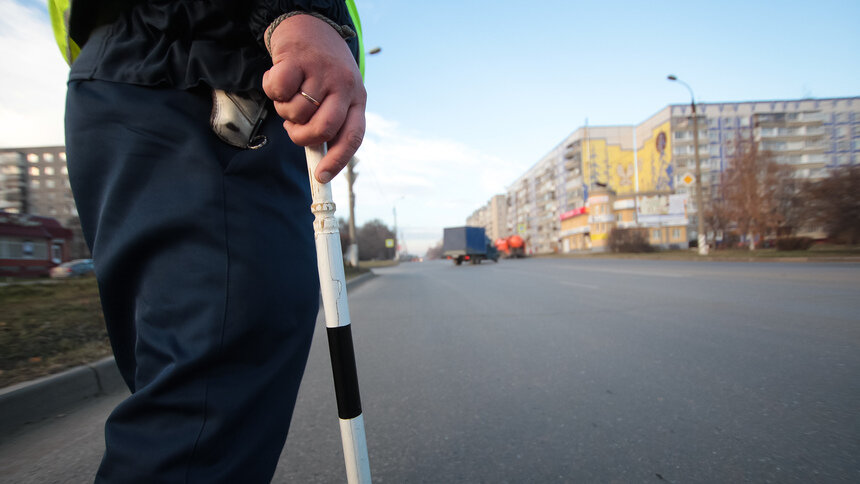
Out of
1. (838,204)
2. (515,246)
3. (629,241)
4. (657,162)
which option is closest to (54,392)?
(838,204)

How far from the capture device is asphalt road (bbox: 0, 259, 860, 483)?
1.50 m

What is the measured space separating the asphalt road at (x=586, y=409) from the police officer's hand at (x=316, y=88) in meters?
1.22

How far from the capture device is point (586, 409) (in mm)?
2031

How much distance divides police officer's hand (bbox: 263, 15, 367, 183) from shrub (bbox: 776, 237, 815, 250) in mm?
25679

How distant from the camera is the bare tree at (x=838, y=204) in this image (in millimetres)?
13391

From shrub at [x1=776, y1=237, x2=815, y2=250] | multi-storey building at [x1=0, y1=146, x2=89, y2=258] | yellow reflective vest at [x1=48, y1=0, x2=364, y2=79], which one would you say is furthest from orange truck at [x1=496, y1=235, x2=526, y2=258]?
yellow reflective vest at [x1=48, y1=0, x2=364, y2=79]

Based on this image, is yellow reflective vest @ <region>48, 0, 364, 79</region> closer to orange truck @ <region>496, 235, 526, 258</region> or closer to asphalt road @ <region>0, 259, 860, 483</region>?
asphalt road @ <region>0, 259, 860, 483</region>

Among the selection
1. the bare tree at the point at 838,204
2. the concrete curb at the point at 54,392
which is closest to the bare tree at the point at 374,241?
the bare tree at the point at 838,204

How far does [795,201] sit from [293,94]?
25.7 meters

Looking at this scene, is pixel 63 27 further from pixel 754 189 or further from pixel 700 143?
pixel 700 143

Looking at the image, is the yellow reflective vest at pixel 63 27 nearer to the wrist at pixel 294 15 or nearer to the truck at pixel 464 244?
the wrist at pixel 294 15

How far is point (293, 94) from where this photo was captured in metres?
0.78

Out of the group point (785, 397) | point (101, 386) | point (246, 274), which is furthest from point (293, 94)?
point (101, 386)

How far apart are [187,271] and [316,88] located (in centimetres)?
43
